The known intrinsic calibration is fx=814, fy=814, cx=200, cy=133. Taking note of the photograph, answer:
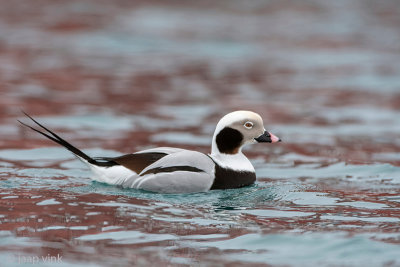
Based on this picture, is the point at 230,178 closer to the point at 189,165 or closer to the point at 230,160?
the point at 230,160

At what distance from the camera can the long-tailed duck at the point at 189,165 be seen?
7.58m

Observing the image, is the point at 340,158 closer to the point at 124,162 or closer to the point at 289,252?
the point at 124,162

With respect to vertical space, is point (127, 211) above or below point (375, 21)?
below

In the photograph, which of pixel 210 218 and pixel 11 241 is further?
pixel 210 218

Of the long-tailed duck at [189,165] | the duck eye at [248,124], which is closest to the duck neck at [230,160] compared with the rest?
the long-tailed duck at [189,165]

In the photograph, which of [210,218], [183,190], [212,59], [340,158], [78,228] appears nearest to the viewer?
[78,228]

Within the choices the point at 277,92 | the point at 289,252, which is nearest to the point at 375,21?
the point at 277,92

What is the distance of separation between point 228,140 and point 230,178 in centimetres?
39

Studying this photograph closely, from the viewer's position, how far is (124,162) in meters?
7.69

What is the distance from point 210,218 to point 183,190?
2.67 feet

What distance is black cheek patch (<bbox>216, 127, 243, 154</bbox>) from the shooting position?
8016mm

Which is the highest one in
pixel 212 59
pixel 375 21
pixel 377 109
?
pixel 375 21

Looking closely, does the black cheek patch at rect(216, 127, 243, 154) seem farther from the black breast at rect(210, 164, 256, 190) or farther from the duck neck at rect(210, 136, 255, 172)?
the black breast at rect(210, 164, 256, 190)

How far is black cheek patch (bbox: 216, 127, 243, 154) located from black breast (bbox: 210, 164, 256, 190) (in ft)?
0.77
